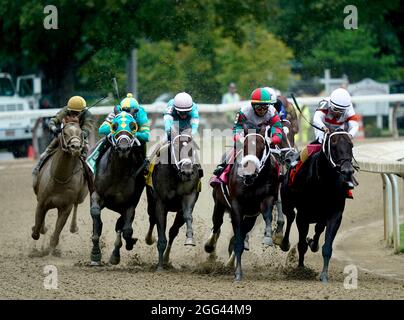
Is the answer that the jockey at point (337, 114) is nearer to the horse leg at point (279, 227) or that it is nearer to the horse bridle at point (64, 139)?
the horse leg at point (279, 227)

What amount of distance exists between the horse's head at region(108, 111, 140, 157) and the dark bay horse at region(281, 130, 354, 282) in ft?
5.79

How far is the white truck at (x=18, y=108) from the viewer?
2736cm

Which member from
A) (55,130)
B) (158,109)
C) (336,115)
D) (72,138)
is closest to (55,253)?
(55,130)

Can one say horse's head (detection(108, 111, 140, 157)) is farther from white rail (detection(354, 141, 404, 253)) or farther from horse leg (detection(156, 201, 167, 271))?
white rail (detection(354, 141, 404, 253))

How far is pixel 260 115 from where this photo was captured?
37.1 ft

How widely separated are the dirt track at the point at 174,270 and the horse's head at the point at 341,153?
3.53 feet

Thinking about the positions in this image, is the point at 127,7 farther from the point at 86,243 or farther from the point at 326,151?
the point at 326,151

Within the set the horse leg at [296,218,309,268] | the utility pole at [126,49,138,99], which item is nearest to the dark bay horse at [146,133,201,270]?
the horse leg at [296,218,309,268]

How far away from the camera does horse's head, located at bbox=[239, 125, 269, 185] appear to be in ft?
35.0

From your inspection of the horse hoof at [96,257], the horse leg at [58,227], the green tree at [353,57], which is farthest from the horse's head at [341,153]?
the green tree at [353,57]

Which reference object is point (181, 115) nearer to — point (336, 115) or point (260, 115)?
point (260, 115)

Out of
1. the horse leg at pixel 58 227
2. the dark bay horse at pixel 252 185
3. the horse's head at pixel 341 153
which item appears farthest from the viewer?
the horse leg at pixel 58 227
